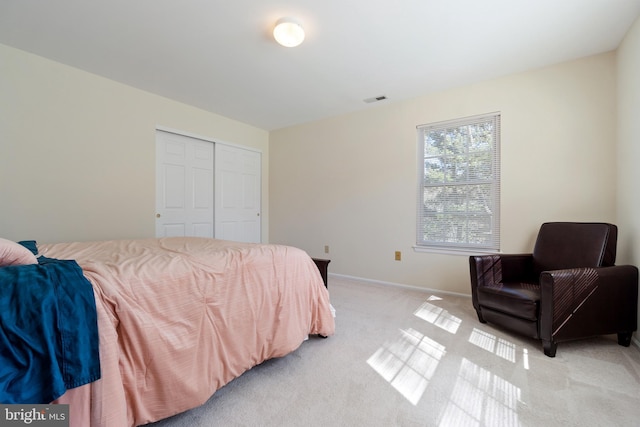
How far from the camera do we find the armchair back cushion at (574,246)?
6.75ft

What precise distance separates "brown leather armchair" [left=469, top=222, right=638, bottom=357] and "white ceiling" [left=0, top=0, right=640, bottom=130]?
156 centimetres

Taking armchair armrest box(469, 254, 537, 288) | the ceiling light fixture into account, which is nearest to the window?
armchair armrest box(469, 254, 537, 288)

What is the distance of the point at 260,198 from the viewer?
4664 mm

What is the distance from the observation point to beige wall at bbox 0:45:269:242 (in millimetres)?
2381

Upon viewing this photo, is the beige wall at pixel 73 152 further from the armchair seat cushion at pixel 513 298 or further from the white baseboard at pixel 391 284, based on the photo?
the armchair seat cushion at pixel 513 298

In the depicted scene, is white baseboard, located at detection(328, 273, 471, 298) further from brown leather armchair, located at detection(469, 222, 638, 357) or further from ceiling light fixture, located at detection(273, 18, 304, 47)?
ceiling light fixture, located at detection(273, 18, 304, 47)

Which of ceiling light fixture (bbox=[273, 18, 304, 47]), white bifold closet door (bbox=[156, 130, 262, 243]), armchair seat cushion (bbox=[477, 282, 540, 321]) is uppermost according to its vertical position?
ceiling light fixture (bbox=[273, 18, 304, 47])

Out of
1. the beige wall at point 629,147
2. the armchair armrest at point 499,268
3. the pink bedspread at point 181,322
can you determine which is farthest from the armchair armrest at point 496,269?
the pink bedspread at point 181,322

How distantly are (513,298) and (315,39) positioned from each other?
2.48m

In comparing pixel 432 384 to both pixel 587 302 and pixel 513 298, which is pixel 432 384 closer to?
pixel 513 298

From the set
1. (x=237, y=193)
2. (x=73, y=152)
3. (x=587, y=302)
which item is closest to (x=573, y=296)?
(x=587, y=302)

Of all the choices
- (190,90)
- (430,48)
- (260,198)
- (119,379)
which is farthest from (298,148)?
(119,379)

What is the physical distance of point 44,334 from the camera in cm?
87

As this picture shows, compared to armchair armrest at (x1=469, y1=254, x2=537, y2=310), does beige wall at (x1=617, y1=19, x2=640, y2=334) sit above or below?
above
